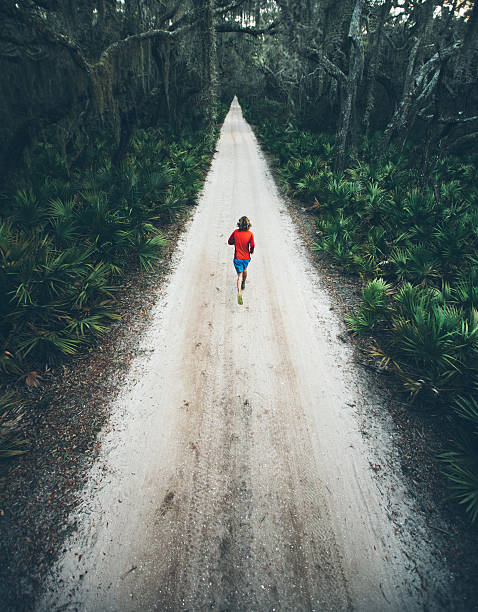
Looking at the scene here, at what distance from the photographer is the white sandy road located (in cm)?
252

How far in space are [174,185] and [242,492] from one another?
983cm

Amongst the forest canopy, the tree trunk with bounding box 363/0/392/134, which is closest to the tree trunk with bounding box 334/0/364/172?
the forest canopy

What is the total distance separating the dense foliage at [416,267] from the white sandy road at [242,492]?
795 millimetres

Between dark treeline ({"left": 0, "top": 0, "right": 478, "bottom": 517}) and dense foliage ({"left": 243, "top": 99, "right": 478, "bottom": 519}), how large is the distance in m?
0.03

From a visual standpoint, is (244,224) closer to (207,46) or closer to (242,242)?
(242,242)

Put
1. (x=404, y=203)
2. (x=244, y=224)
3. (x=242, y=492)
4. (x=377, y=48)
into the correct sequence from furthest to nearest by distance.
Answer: (x=377, y=48)
(x=404, y=203)
(x=244, y=224)
(x=242, y=492)

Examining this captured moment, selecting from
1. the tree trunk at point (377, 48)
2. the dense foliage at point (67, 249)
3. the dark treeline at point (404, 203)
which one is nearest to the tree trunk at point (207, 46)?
the dark treeline at point (404, 203)

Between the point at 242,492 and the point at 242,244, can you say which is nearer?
the point at 242,492

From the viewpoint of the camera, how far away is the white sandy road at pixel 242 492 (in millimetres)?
2518

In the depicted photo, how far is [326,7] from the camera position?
14266 millimetres

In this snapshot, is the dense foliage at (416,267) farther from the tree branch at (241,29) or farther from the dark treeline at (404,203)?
the tree branch at (241,29)

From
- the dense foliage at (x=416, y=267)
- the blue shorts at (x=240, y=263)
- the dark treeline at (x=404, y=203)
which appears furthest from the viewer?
the blue shorts at (x=240, y=263)

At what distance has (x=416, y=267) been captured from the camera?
6.03 meters

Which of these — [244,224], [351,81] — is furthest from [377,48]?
[244,224]
